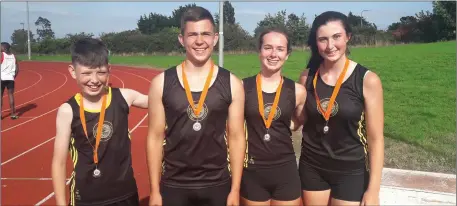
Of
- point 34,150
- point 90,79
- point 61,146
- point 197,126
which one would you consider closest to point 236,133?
point 197,126

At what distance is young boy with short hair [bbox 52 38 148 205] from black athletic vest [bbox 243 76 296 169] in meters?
0.84

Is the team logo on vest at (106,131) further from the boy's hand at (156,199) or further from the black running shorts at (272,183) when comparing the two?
the black running shorts at (272,183)

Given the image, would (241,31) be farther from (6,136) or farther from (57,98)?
(6,136)

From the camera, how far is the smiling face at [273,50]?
2.86 metres

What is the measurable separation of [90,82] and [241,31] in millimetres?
36821

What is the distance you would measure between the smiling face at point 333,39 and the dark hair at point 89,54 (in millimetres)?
1420

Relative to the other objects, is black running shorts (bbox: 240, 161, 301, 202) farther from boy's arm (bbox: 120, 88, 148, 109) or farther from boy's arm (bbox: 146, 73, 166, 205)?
boy's arm (bbox: 120, 88, 148, 109)

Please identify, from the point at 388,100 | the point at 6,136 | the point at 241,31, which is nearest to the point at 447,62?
the point at 388,100

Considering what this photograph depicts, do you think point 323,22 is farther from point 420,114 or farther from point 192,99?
point 420,114

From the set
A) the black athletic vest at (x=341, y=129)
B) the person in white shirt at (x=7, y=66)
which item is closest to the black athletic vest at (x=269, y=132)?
the black athletic vest at (x=341, y=129)

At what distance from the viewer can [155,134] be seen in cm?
256

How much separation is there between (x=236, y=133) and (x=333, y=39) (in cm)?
88

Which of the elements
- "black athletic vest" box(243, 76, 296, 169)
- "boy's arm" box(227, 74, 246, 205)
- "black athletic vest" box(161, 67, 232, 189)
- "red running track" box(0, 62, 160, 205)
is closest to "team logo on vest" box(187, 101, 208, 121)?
"black athletic vest" box(161, 67, 232, 189)

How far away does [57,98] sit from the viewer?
1438cm
